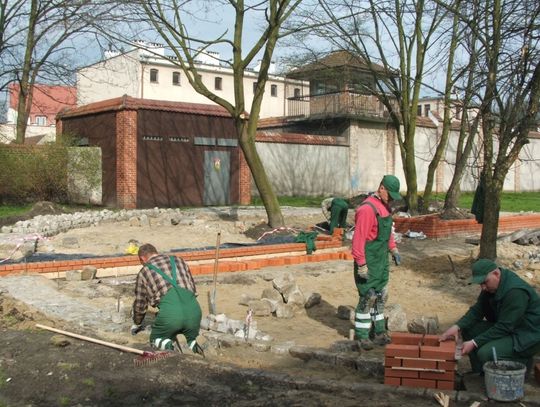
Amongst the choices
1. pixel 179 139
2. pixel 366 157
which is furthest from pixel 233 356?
pixel 366 157

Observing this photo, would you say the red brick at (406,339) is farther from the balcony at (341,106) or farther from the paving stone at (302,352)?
the balcony at (341,106)

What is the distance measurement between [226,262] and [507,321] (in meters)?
6.60

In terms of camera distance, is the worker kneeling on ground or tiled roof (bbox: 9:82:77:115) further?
tiled roof (bbox: 9:82:77:115)

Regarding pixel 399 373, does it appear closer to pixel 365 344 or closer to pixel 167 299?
pixel 365 344

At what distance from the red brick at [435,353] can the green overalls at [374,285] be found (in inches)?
57.9

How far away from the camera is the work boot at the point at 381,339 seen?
683 cm

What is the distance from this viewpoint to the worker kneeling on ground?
17.8 ft

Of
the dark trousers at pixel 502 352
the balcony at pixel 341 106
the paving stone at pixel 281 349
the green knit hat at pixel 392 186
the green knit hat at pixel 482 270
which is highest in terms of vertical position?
the balcony at pixel 341 106

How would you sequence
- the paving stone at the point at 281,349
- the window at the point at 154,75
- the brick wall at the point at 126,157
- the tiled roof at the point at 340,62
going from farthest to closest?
the window at the point at 154,75 < the brick wall at the point at 126,157 < the tiled roof at the point at 340,62 < the paving stone at the point at 281,349

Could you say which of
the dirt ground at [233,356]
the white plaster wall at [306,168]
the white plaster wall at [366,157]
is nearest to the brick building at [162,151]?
the white plaster wall at [306,168]

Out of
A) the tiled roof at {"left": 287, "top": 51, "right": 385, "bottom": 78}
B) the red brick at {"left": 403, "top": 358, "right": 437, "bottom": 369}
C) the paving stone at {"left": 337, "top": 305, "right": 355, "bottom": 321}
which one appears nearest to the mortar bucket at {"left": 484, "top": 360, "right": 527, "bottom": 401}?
the red brick at {"left": 403, "top": 358, "right": 437, "bottom": 369}

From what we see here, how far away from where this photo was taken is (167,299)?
6.27 m

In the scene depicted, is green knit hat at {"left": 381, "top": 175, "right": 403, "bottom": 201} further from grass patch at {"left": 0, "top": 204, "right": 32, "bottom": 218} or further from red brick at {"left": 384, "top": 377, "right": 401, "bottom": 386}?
grass patch at {"left": 0, "top": 204, "right": 32, "bottom": 218}

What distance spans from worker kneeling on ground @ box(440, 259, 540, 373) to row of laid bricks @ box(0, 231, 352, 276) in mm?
5982
